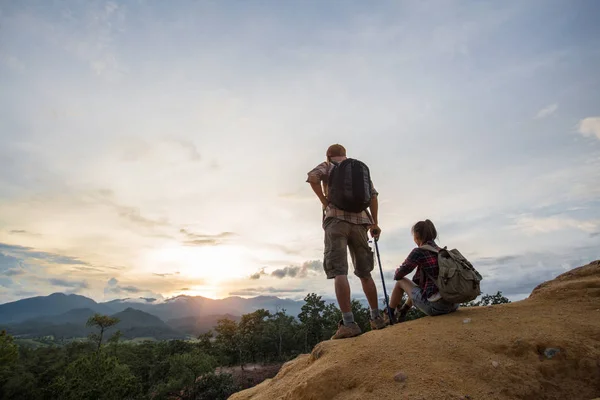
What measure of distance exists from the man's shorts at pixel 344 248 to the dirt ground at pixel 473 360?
46.1 inches

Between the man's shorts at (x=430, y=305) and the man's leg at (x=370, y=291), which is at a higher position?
the man's leg at (x=370, y=291)

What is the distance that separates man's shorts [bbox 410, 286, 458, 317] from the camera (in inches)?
201

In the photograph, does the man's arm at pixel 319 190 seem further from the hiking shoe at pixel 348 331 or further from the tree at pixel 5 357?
the tree at pixel 5 357

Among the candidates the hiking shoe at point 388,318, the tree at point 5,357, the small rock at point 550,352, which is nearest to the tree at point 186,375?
the tree at point 5,357

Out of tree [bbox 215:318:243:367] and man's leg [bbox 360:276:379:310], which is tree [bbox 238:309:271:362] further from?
man's leg [bbox 360:276:379:310]

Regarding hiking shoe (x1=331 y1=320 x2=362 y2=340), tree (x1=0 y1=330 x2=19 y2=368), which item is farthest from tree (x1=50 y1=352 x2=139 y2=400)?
hiking shoe (x1=331 y1=320 x2=362 y2=340)

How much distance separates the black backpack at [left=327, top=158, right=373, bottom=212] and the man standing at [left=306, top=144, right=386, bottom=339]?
0.02m

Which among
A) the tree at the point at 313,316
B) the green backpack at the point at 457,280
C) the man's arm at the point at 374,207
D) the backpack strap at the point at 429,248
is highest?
the man's arm at the point at 374,207

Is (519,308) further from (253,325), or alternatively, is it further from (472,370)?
(253,325)

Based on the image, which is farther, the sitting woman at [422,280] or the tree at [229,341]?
the tree at [229,341]

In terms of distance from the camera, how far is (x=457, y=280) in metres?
4.82

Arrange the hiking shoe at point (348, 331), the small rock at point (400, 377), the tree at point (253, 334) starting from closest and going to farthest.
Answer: the small rock at point (400, 377) < the hiking shoe at point (348, 331) < the tree at point (253, 334)

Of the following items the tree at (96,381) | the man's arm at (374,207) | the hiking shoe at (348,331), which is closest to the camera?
the hiking shoe at (348,331)

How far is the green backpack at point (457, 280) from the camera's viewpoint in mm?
4789
